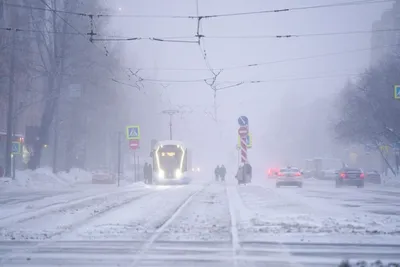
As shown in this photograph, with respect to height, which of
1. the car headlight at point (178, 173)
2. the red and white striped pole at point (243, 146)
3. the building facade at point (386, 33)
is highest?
the building facade at point (386, 33)

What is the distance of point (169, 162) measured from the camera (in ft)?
155

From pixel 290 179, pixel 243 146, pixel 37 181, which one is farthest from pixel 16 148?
pixel 290 179

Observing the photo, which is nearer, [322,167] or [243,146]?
[243,146]

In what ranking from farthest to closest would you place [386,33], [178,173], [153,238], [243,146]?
[386,33] < [178,173] < [243,146] < [153,238]

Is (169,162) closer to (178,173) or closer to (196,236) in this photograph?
(178,173)

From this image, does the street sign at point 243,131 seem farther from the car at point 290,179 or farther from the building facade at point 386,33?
the building facade at point 386,33

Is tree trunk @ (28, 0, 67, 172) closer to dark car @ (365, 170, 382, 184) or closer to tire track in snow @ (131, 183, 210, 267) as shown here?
tire track in snow @ (131, 183, 210, 267)

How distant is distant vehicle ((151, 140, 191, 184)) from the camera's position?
1865 inches

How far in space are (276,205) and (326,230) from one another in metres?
7.52

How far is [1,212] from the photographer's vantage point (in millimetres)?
18297

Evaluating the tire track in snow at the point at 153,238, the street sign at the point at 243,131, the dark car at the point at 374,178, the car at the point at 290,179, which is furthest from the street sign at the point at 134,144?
the dark car at the point at 374,178

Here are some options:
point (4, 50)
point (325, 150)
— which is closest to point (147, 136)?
point (325, 150)

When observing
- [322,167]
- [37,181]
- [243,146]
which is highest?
[243,146]

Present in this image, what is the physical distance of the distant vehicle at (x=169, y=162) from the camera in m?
47.4
